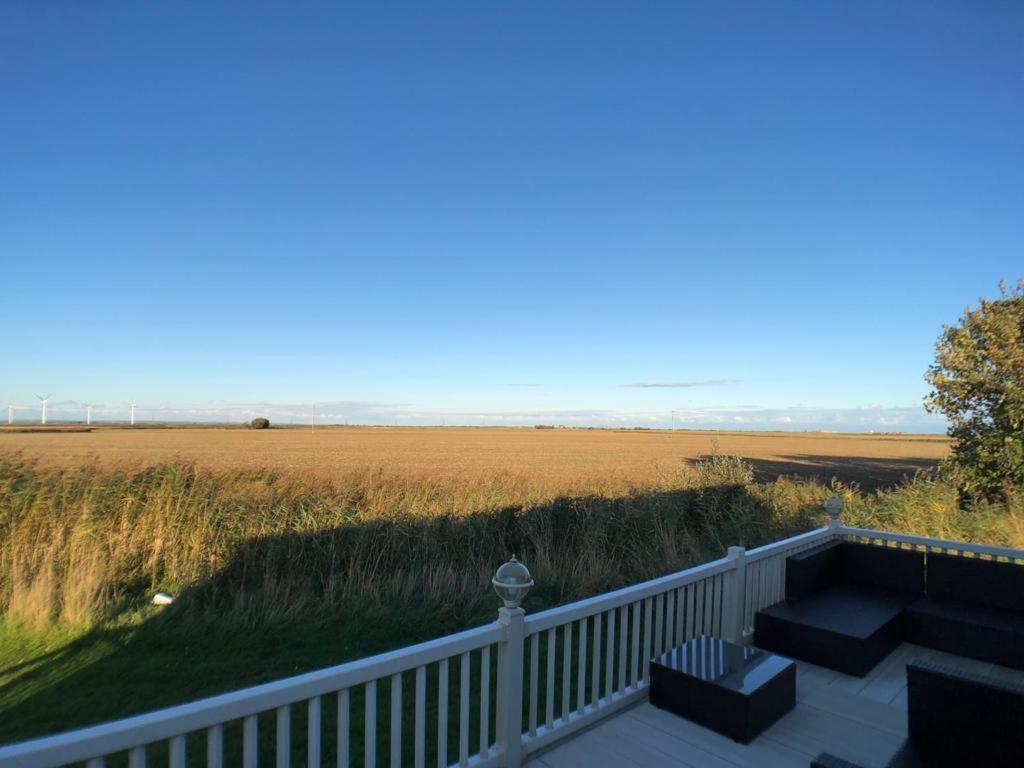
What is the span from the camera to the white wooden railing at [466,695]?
1353 millimetres

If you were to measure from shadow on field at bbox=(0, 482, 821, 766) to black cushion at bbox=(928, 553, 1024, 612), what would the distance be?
2765mm

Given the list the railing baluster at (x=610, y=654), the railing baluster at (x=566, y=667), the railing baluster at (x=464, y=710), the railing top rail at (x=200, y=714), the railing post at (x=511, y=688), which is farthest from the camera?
the railing baluster at (x=610, y=654)

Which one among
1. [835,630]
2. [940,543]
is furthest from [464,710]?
[940,543]

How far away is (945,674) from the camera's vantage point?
194 cm

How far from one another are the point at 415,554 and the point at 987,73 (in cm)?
893

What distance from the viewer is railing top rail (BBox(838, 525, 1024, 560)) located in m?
4.11

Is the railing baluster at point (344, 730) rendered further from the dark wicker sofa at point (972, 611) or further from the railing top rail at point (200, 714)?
the dark wicker sofa at point (972, 611)

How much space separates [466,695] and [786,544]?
10.3ft

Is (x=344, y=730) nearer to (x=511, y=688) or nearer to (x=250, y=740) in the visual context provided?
(x=250, y=740)

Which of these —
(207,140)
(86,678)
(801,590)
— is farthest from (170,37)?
(801,590)

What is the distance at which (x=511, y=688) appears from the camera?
2320 mm

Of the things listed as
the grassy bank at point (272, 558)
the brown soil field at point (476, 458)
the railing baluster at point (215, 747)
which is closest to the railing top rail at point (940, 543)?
the grassy bank at point (272, 558)

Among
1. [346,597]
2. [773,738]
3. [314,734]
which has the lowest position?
[346,597]

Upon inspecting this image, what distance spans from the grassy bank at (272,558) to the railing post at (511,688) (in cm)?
265
